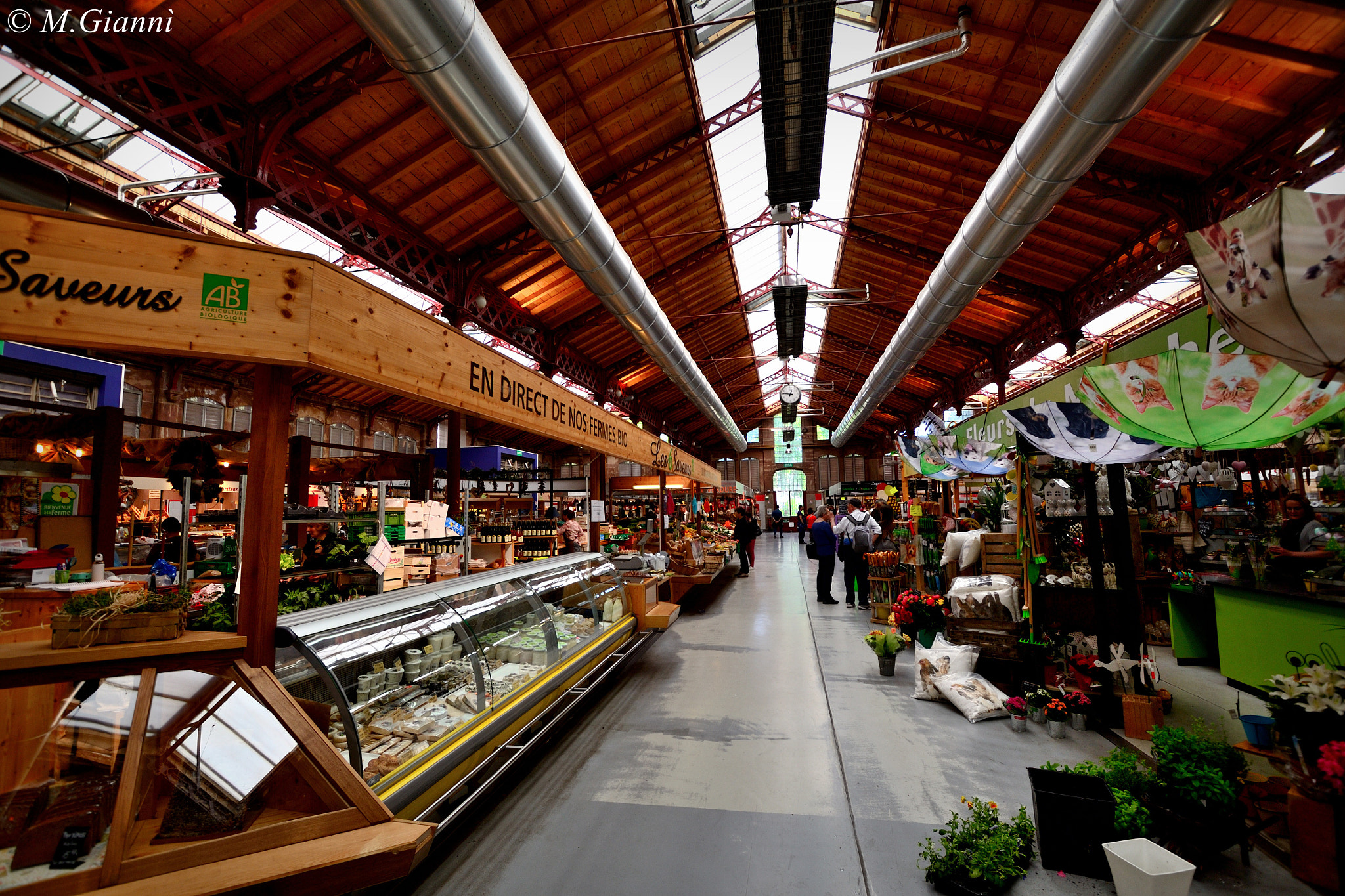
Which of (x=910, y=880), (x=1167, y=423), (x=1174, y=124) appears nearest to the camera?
(x=910, y=880)

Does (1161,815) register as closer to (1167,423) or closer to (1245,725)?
(1245,725)

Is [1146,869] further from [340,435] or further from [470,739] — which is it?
[340,435]

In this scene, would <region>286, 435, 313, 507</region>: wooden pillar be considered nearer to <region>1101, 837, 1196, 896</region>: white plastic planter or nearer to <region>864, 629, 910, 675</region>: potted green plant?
<region>864, 629, 910, 675</region>: potted green plant

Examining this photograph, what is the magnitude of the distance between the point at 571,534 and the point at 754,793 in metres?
7.66

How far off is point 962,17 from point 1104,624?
19.3 ft

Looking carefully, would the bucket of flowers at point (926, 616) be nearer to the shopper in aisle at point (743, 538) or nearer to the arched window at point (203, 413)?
the shopper in aisle at point (743, 538)

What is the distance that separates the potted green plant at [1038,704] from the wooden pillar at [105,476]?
7191mm

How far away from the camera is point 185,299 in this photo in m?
2.02

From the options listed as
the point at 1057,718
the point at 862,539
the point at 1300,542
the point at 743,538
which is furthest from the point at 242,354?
the point at 743,538

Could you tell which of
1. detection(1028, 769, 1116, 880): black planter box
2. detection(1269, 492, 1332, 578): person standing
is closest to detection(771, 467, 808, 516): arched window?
detection(1269, 492, 1332, 578): person standing

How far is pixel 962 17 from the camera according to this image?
5555 mm

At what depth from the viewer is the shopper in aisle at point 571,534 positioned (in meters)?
10.5

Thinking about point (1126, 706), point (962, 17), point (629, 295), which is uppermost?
point (962, 17)

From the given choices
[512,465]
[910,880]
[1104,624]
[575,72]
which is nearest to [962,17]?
[575,72]
